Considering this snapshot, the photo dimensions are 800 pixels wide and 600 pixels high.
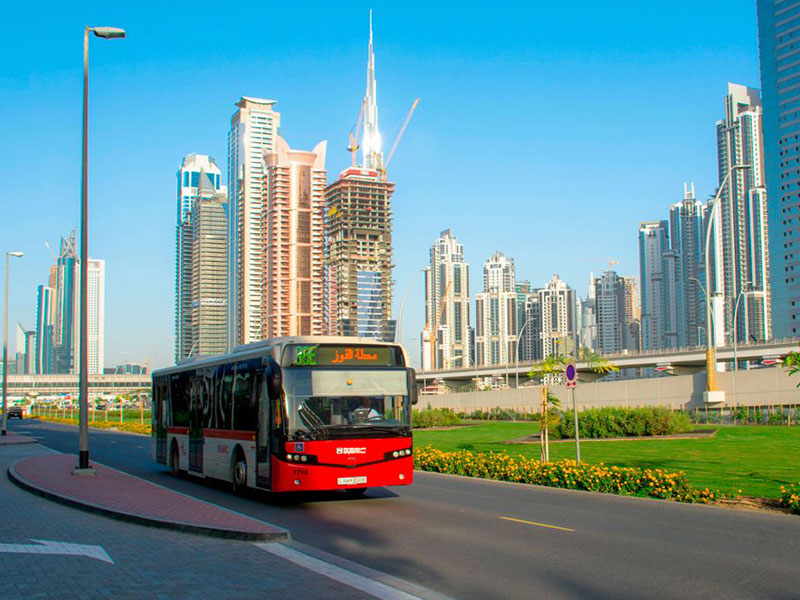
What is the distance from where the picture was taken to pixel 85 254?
70.1 feet

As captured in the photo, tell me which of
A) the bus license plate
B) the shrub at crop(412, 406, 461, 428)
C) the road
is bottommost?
the shrub at crop(412, 406, 461, 428)

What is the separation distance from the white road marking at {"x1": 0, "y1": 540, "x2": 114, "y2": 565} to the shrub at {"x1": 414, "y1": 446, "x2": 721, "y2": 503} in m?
10.2

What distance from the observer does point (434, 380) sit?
432 ft

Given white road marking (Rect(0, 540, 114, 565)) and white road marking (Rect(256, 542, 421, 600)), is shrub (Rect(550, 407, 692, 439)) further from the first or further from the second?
white road marking (Rect(0, 540, 114, 565))

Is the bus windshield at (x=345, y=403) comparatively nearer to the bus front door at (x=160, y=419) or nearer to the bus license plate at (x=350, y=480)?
the bus license plate at (x=350, y=480)

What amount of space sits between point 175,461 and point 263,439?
8.29 meters

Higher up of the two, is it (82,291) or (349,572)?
(82,291)

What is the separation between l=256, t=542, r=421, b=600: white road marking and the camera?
793cm

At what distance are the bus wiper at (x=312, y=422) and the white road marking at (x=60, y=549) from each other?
512cm

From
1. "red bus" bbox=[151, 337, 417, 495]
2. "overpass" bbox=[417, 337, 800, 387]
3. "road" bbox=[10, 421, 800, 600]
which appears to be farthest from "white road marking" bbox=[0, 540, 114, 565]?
"overpass" bbox=[417, 337, 800, 387]

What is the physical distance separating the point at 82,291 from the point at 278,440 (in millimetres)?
9680

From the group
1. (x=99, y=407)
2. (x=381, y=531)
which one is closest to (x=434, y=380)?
(x=99, y=407)

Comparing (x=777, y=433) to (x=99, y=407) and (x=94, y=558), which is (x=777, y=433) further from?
(x=99, y=407)

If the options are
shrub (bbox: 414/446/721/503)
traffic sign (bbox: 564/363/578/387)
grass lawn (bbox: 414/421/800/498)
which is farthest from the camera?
traffic sign (bbox: 564/363/578/387)
